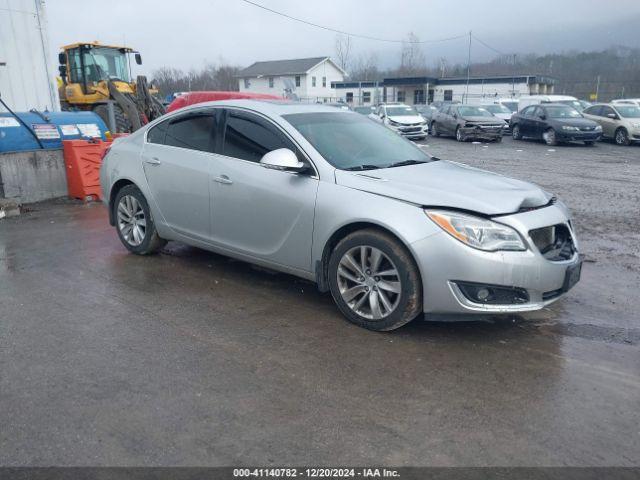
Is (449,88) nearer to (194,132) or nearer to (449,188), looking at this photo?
(194,132)

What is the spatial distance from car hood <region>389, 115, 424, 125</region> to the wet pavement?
18.2 meters

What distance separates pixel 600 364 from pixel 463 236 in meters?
1.25

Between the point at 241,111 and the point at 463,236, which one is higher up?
the point at 241,111

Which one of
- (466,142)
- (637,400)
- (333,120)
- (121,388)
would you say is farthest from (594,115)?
(121,388)

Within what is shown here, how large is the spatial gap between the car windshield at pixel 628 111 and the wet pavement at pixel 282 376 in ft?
59.4

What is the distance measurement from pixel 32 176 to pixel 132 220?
4355mm

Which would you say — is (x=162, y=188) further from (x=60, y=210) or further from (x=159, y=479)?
(x=60, y=210)

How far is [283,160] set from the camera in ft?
14.6

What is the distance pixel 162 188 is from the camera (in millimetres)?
5695

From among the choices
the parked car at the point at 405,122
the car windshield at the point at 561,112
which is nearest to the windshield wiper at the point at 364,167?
the parked car at the point at 405,122

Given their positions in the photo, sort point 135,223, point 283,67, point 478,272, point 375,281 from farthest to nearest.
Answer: point 283,67
point 135,223
point 375,281
point 478,272

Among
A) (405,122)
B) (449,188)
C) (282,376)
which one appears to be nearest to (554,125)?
(405,122)

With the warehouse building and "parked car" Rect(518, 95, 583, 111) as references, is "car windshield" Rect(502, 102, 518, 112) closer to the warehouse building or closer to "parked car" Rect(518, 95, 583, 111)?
"parked car" Rect(518, 95, 583, 111)

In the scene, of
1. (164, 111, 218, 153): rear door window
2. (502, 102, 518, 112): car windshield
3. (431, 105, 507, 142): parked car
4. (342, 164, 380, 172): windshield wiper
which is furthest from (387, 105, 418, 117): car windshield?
(342, 164, 380, 172): windshield wiper
